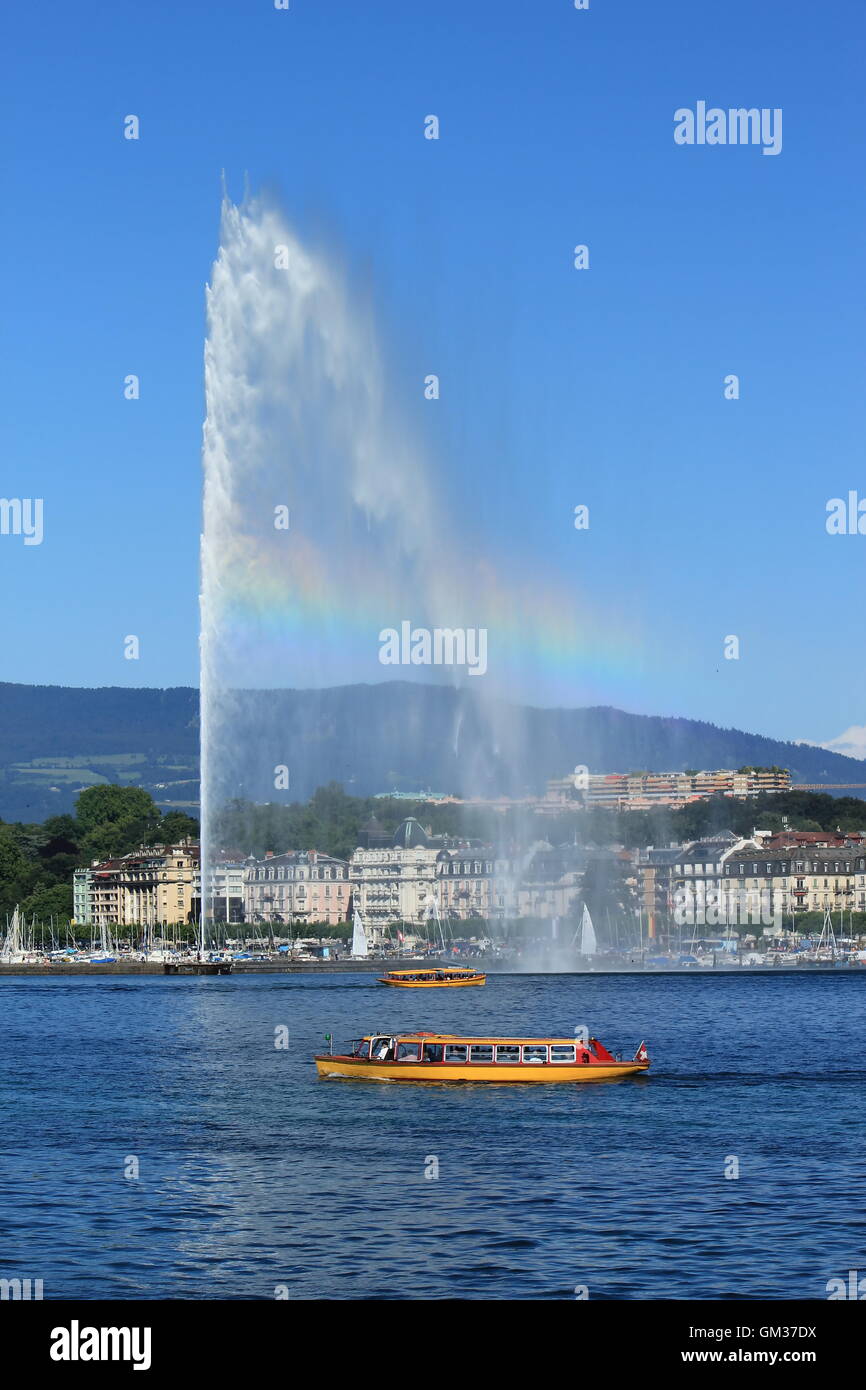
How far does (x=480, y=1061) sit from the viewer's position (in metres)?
45.2

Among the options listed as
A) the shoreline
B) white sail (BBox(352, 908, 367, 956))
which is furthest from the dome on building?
the shoreline

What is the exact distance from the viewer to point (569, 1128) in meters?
36.9

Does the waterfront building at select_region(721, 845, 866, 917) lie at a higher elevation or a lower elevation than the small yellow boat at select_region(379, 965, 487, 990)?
higher

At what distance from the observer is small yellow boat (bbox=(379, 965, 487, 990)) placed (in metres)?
101

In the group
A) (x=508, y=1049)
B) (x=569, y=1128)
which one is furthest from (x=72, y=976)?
(x=569, y=1128)

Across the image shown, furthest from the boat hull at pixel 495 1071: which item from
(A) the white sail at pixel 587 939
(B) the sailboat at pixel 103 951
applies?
(B) the sailboat at pixel 103 951

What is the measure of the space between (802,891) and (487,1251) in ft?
486

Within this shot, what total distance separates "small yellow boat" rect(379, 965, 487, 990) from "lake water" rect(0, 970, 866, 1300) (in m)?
39.4

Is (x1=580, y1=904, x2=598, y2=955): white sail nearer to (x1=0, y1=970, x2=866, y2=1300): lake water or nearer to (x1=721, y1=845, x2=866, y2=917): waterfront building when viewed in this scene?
(x1=721, y1=845, x2=866, y2=917): waterfront building

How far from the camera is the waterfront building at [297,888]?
7234 inches

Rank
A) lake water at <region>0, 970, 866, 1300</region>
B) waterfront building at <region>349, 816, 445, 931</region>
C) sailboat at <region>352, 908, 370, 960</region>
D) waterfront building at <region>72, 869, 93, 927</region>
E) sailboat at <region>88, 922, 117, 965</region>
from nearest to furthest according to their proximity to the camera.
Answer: lake water at <region>0, 970, 866, 1300</region>
sailboat at <region>352, 908, 370, 960</region>
sailboat at <region>88, 922, 117, 965</region>
waterfront building at <region>349, 816, 445, 931</region>
waterfront building at <region>72, 869, 93, 927</region>

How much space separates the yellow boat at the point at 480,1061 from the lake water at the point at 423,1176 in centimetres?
60

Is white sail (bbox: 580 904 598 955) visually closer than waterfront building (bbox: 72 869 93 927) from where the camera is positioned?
Yes
